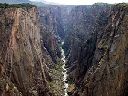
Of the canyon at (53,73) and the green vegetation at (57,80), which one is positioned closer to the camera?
the canyon at (53,73)

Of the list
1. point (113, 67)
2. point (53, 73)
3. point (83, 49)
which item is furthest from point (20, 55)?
point (83, 49)

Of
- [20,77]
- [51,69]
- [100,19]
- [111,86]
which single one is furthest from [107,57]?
[51,69]

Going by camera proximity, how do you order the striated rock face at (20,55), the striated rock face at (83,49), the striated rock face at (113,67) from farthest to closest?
the striated rock face at (83,49)
the striated rock face at (20,55)
the striated rock face at (113,67)

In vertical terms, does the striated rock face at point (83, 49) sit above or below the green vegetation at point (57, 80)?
above

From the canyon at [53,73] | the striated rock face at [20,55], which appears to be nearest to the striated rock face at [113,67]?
the canyon at [53,73]

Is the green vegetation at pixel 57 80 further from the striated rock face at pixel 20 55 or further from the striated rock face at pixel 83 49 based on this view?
the striated rock face at pixel 20 55

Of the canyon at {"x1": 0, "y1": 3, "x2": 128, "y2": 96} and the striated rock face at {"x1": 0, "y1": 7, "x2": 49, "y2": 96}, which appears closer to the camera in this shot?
the canyon at {"x1": 0, "y1": 3, "x2": 128, "y2": 96}

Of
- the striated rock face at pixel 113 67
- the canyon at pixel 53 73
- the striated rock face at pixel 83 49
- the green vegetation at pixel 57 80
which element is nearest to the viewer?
the striated rock face at pixel 113 67

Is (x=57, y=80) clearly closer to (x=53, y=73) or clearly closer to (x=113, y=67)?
(x=53, y=73)

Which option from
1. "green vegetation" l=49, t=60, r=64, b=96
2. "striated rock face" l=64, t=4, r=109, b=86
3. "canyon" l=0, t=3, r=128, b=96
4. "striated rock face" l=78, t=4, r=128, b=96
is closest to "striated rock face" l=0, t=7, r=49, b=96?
"canyon" l=0, t=3, r=128, b=96

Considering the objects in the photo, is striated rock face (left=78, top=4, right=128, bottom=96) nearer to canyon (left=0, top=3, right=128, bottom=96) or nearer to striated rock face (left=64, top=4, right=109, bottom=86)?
canyon (left=0, top=3, right=128, bottom=96)
